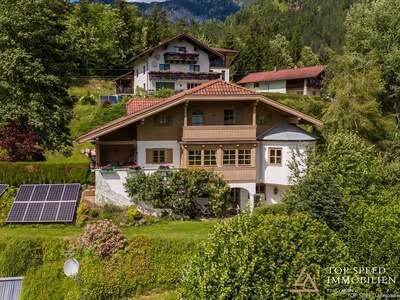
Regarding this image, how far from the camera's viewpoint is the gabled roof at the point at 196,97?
85.2ft

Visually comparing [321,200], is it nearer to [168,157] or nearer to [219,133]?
[219,133]

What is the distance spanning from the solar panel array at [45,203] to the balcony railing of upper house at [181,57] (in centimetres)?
3581

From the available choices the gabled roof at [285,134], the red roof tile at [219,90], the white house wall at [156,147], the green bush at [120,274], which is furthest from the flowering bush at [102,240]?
the gabled roof at [285,134]

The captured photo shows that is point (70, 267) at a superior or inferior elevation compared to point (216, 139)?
inferior

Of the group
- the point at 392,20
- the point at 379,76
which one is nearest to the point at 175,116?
the point at 379,76

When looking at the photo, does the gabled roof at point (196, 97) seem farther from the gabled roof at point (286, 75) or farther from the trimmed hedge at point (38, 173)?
the gabled roof at point (286, 75)

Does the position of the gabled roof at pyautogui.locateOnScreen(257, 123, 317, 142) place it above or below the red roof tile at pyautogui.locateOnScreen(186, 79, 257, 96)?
below

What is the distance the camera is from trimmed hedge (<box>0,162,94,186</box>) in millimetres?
25469

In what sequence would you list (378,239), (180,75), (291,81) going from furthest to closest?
(291,81)
(180,75)
(378,239)

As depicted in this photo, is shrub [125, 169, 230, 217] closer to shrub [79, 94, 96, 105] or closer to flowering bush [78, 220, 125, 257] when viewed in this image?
flowering bush [78, 220, 125, 257]

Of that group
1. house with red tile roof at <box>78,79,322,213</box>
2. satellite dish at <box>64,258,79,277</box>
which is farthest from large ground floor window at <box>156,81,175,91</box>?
satellite dish at <box>64,258,79,277</box>

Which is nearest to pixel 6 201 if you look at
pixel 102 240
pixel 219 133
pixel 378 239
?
pixel 102 240

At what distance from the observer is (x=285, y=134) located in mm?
27609

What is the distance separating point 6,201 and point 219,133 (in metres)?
13.3
